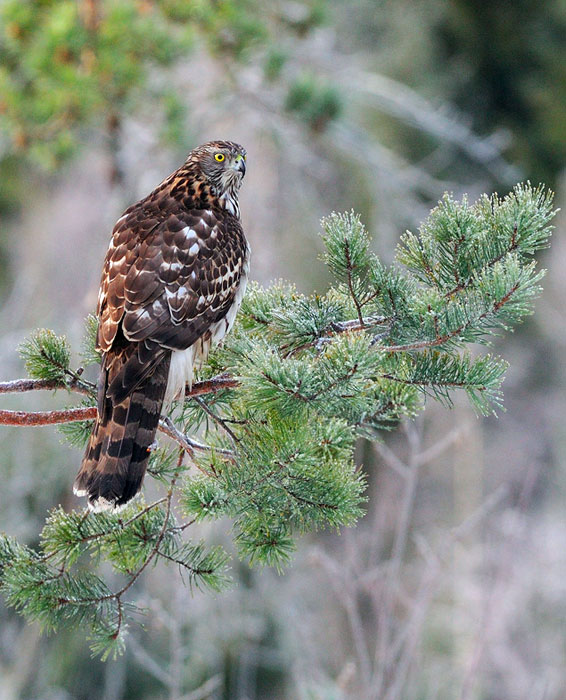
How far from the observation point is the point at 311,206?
7375 mm

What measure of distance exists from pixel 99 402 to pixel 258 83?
14.7ft

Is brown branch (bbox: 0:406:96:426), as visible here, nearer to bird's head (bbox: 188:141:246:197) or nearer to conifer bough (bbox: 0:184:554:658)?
conifer bough (bbox: 0:184:554:658)

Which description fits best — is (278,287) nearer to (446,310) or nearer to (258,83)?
(446,310)

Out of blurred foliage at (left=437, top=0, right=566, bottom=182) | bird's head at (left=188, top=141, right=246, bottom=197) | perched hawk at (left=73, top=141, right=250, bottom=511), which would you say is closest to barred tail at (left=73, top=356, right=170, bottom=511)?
perched hawk at (left=73, top=141, right=250, bottom=511)

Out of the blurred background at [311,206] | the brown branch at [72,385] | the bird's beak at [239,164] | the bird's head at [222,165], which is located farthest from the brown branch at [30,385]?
the bird's beak at [239,164]

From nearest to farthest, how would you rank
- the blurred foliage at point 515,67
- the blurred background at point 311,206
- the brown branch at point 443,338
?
the brown branch at point 443,338
the blurred background at point 311,206
the blurred foliage at point 515,67

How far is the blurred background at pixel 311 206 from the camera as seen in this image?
391cm

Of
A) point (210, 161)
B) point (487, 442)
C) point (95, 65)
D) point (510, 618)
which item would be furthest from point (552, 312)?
point (210, 161)

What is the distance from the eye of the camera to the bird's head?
352cm

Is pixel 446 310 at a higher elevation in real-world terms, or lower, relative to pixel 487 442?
lower

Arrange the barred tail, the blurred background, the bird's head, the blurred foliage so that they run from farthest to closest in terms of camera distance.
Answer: the blurred foliage, the blurred background, the bird's head, the barred tail

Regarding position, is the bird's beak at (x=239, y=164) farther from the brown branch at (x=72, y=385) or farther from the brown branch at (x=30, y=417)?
the brown branch at (x=30, y=417)

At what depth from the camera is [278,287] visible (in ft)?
8.05

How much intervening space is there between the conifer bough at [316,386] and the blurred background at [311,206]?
2.93ft
